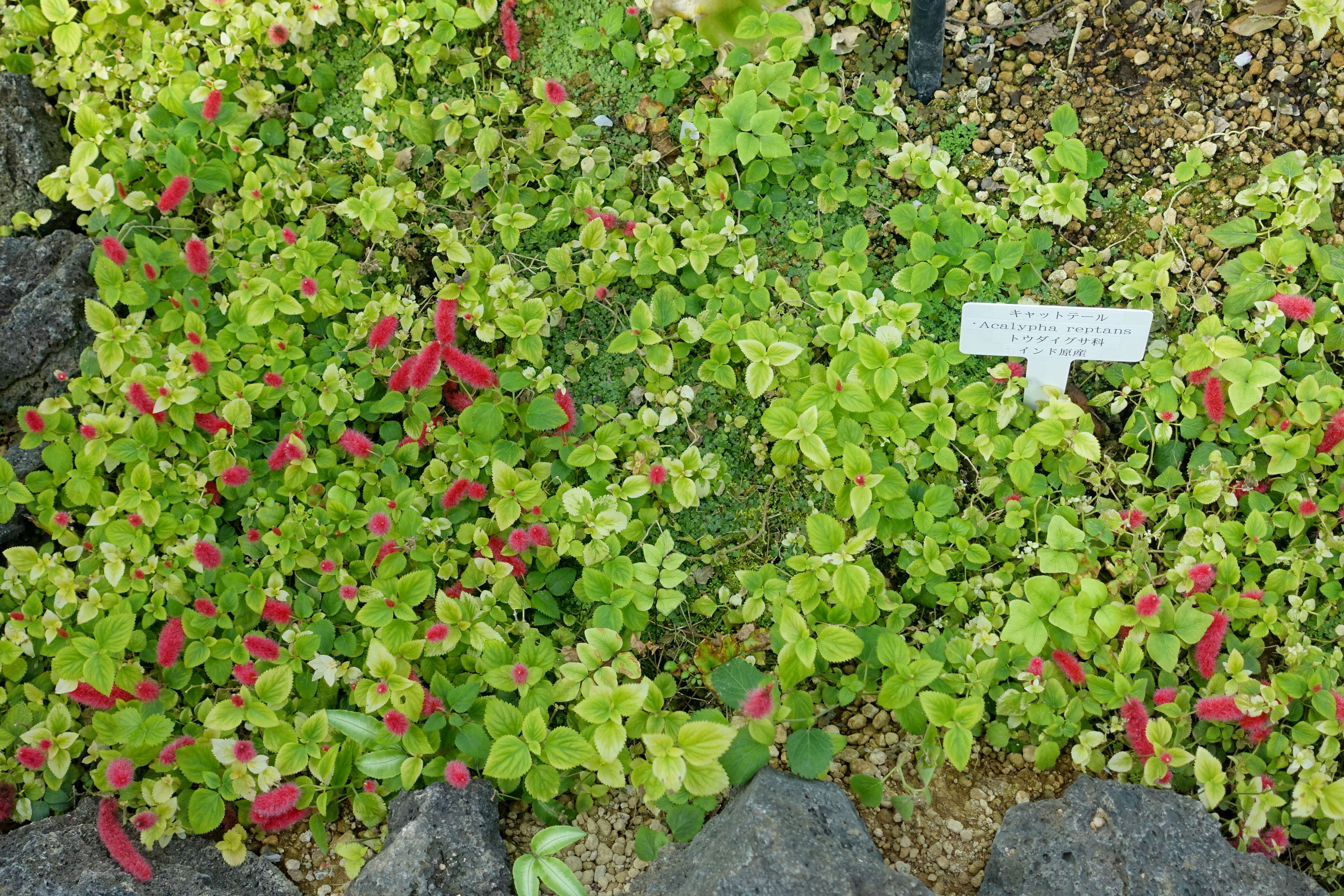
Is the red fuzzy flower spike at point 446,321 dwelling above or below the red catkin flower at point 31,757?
above

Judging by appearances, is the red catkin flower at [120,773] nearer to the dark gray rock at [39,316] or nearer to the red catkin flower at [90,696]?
the red catkin flower at [90,696]

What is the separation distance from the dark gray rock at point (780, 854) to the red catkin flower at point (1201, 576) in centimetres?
117

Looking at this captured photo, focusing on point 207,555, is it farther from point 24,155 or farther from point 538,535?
point 24,155

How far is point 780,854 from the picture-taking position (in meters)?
2.31

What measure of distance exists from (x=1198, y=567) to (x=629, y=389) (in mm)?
1919

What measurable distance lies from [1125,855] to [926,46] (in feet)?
8.94

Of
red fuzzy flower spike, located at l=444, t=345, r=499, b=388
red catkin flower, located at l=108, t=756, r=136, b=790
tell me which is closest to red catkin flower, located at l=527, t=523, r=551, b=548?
red fuzzy flower spike, located at l=444, t=345, r=499, b=388

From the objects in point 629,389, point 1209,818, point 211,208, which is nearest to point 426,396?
point 629,389

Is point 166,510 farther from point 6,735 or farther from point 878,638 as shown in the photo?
point 878,638

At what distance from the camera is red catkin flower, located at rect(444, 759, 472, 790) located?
2.56m

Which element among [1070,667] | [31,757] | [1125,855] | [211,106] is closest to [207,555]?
[31,757]

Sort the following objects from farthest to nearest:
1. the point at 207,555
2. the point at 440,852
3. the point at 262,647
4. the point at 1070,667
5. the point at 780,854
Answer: the point at 207,555 < the point at 262,647 < the point at 1070,667 < the point at 440,852 < the point at 780,854

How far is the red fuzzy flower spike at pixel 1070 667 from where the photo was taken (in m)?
2.71

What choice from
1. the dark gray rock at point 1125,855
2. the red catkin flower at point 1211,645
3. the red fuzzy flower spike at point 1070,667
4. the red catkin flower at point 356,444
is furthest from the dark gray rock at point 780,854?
the red catkin flower at point 356,444
